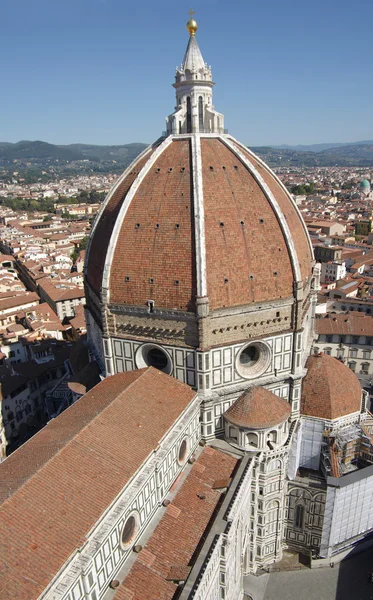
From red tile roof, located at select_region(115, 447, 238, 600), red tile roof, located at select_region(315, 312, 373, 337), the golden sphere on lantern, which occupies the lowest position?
red tile roof, located at select_region(315, 312, 373, 337)

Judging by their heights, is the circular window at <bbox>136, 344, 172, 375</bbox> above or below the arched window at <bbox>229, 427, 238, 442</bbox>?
above

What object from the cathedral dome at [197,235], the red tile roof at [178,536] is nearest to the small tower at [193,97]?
the cathedral dome at [197,235]

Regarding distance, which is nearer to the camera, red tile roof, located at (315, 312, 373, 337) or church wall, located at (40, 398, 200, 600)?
church wall, located at (40, 398, 200, 600)

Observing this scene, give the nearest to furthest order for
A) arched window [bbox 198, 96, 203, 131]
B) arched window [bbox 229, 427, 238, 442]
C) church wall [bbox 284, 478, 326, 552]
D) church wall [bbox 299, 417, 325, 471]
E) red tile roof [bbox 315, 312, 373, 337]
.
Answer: arched window [bbox 229, 427, 238, 442] < church wall [bbox 284, 478, 326, 552] < arched window [bbox 198, 96, 203, 131] < church wall [bbox 299, 417, 325, 471] < red tile roof [bbox 315, 312, 373, 337]

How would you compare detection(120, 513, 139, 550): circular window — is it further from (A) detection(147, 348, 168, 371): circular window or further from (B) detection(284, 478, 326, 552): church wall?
(B) detection(284, 478, 326, 552): church wall

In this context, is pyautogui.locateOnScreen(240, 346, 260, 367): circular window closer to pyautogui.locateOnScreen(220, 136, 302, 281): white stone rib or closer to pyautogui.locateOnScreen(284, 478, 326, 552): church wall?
pyautogui.locateOnScreen(220, 136, 302, 281): white stone rib

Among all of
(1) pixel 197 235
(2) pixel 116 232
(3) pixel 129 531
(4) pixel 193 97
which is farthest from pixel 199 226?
(3) pixel 129 531

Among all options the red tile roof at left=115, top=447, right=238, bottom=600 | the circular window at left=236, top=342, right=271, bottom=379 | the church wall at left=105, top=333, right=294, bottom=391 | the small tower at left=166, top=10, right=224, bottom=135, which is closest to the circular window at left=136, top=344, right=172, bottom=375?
the church wall at left=105, top=333, right=294, bottom=391

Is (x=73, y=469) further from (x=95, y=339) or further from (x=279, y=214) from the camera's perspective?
(x=279, y=214)

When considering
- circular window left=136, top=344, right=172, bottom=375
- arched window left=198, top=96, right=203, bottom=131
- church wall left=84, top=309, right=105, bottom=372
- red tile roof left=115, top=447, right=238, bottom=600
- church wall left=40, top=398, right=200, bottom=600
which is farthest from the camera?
church wall left=84, top=309, right=105, bottom=372
